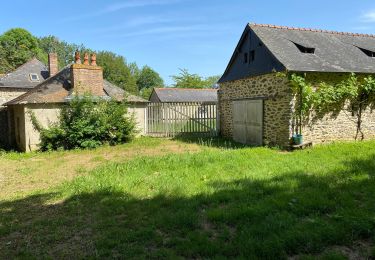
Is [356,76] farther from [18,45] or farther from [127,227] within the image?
[18,45]

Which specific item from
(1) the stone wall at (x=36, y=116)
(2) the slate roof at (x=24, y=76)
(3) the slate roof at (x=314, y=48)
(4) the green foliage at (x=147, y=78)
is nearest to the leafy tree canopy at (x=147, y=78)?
(4) the green foliage at (x=147, y=78)

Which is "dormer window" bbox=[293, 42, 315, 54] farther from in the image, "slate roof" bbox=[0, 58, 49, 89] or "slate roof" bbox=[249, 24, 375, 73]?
"slate roof" bbox=[0, 58, 49, 89]

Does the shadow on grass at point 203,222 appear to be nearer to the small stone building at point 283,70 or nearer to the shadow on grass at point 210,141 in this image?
the small stone building at point 283,70

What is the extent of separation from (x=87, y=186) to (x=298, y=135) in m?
7.49

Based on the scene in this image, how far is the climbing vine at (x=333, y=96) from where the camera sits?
10961 mm

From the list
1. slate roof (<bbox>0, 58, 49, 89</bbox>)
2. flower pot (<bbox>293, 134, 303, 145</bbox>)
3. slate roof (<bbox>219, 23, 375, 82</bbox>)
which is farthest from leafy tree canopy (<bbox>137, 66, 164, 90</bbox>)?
flower pot (<bbox>293, 134, 303, 145</bbox>)

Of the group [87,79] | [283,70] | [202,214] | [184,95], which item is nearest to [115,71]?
[184,95]

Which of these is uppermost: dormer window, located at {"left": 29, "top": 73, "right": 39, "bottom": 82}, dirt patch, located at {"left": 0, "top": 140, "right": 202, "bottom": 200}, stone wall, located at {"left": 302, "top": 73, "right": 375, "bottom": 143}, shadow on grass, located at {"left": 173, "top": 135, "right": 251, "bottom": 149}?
dormer window, located at {"left": 29, "top": 73, "right": 39, "bottom": 82}

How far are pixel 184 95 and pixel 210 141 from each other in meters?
19.5

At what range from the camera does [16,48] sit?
46094 millimetres

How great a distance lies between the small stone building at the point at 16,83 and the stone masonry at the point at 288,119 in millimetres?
14123

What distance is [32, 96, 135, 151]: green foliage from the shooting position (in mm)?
12805

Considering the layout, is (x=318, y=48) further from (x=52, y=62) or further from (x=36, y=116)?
(x=52, y=62)

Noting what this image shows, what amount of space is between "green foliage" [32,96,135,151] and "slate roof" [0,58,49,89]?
8860 mm
